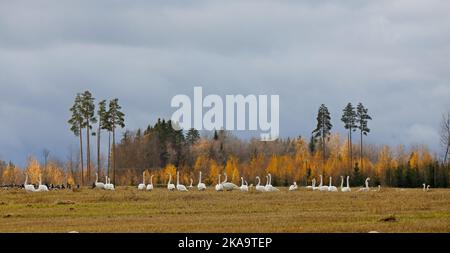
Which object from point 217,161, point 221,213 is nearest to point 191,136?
point 217,161

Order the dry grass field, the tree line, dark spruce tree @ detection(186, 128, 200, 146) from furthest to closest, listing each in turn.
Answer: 1. dark spruce tree @ detection(186, 128, 200, 146)
2. the tree line
3. the dry grass field

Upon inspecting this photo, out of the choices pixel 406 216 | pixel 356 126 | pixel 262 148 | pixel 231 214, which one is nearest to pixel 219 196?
pixel 231 214

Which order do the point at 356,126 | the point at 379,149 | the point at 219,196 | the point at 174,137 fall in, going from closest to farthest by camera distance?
the point at 219,196, the point at 356,126, the point at 174,137, the point at 379,149

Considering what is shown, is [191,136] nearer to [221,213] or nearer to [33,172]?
[33,172]

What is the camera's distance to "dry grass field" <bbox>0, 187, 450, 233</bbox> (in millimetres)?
31500

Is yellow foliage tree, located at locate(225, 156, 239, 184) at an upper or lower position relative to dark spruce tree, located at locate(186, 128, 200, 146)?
lower

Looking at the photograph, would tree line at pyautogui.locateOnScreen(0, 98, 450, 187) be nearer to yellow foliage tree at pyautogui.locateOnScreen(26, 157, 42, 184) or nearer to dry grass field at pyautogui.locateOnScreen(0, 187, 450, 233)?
yellow foliage tree at pyautogui.locateOnScreen(26, 157, 42, 184)

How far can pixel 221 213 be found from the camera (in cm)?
4091

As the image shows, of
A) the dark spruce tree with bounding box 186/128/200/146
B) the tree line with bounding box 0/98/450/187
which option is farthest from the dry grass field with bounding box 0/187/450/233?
the dark spruce tree with bounding box 186/128/200/146

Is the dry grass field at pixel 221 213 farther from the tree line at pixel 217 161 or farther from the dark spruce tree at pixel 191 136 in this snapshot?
the dark spruce tree at pixel 191 136

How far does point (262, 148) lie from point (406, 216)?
155943 millimetres

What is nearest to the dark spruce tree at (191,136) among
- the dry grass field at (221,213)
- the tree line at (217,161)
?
the tree line at (217,161)

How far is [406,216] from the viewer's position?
36438 millimetres
